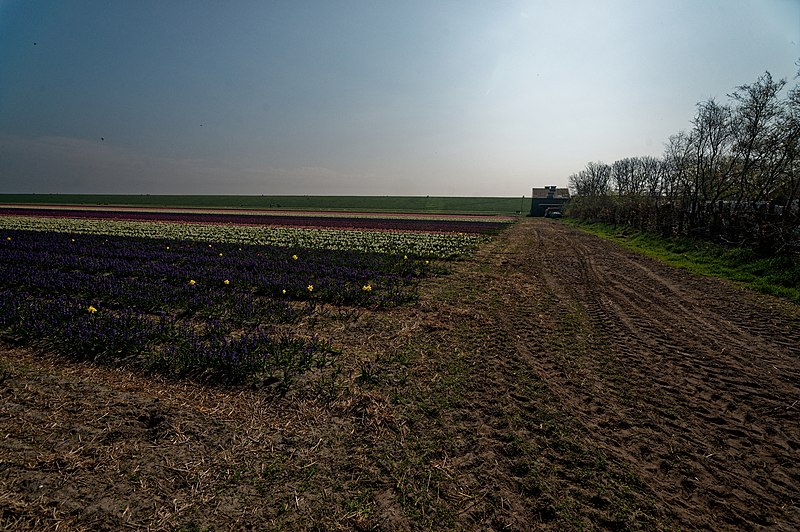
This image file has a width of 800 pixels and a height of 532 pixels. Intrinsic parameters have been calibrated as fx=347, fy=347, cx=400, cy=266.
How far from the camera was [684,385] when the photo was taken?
513cm

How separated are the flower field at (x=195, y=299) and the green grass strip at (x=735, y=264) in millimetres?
10370

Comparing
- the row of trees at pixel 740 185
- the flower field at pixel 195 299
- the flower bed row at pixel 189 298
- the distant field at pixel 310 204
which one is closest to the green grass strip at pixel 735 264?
the row of trees at pixel 740 185

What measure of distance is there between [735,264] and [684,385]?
12806 millimetres

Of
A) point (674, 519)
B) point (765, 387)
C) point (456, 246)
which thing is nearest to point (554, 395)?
point (674, 519)

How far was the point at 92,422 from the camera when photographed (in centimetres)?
384

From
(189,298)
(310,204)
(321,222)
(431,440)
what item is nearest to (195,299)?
(189,298)

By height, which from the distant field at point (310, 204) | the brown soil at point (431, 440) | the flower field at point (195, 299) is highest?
the distant field at point (310, 204)

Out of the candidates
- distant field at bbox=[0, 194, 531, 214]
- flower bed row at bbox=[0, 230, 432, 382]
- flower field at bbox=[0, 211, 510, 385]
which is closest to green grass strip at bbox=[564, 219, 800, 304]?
flower field at bbox=[0, 211, 510, 385]

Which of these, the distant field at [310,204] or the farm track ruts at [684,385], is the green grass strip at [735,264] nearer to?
the farm track ruts at [684,385]

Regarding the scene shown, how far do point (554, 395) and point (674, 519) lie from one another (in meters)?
1.91

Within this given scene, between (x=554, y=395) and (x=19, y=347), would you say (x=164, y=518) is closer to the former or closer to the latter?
(x=554, y=395)

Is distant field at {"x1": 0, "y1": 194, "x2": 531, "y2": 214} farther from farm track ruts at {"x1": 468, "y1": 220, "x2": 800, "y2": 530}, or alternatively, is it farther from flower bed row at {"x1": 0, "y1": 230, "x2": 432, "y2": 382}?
farm track ruts at {"x1": 468, "y1": 220, "x2": 800, "y2": 530}

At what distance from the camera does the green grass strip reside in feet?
35.4

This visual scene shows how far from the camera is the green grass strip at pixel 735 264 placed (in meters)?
10.8
